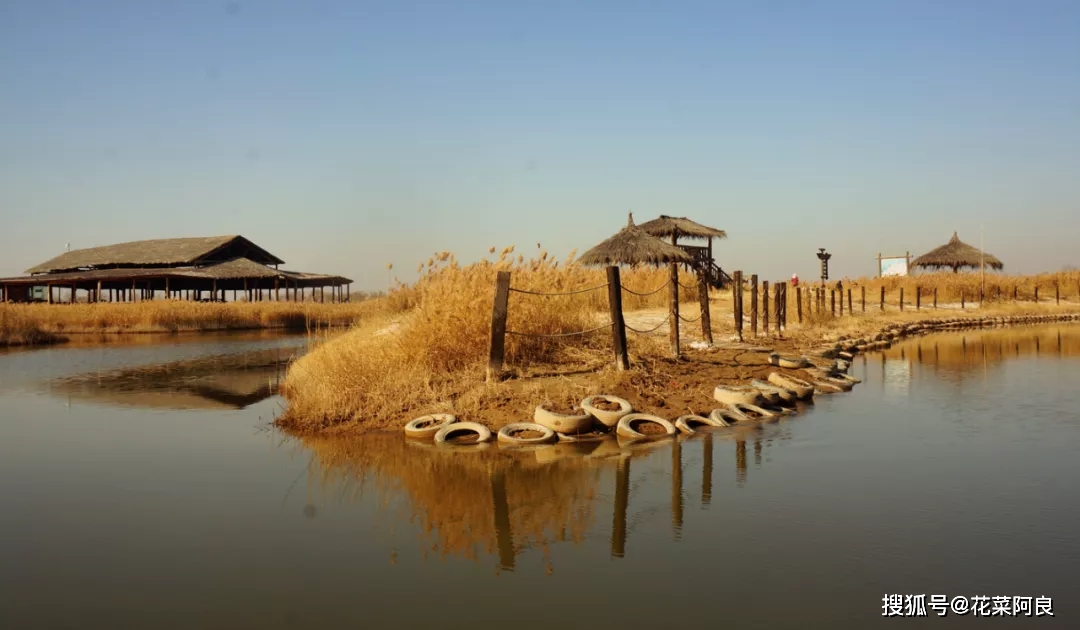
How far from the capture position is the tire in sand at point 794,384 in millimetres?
12031

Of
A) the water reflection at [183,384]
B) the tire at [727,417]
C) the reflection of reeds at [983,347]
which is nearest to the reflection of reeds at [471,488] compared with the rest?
the tire at [727,417]

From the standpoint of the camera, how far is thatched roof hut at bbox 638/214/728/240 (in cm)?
3119

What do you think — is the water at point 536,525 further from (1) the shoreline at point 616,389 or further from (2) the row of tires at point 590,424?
(1) the shoreline at point 616,389

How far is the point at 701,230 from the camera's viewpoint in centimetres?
3173

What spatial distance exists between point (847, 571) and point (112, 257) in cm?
5632

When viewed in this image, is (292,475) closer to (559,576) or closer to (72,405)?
(559,576)

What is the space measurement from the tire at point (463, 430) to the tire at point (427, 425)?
0.37ft

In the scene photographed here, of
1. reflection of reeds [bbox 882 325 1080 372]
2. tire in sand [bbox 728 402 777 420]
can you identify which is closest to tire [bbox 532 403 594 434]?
tire in sand [bbox 728 402 777 420]

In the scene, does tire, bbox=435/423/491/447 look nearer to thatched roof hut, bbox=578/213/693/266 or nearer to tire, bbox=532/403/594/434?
tire, bbox=532/403/594/434

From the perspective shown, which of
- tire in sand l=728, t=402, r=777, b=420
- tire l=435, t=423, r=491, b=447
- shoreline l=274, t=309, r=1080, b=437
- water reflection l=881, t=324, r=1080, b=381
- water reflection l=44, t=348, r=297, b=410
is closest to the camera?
tire l=435, t=423, r=491, b=447

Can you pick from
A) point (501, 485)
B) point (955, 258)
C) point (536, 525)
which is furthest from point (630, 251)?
point (955, 258)

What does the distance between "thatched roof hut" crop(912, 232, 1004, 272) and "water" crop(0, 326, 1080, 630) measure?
41193mm

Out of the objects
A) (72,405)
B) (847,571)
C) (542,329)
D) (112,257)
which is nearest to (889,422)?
(542,329)

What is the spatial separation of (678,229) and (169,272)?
97.1 ft
